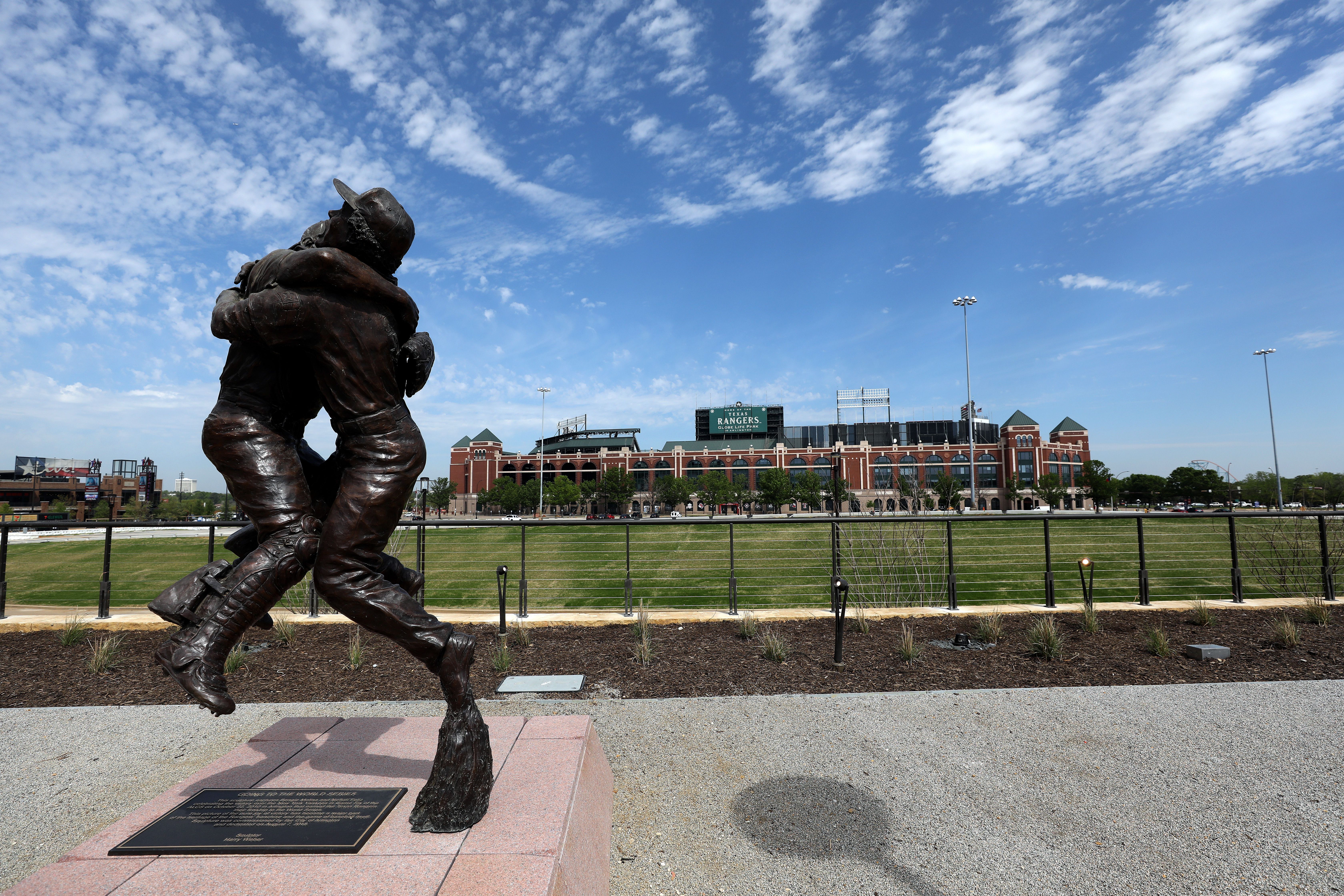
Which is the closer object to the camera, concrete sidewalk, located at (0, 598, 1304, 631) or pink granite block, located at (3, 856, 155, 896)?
pink granite block, located at (3, 856, 155, 896)

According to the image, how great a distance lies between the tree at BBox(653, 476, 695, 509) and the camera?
76.3m

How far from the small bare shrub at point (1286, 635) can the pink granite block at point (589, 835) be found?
23.7 feet

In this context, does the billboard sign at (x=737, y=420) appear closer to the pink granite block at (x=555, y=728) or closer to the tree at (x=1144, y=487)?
the tree at (x=1144, y=487)

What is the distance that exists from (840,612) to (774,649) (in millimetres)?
760

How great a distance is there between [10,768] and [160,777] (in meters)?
1.08

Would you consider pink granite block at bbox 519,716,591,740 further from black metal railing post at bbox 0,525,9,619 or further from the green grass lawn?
black metal railing post at bbox 0,525,9,619

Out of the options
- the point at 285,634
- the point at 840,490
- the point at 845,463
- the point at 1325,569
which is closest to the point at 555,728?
the point at 285,634

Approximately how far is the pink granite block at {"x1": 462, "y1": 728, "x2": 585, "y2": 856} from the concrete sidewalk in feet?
13.6

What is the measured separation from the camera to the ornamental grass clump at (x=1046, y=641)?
245 inches

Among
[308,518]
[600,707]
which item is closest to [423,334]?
[308,518]

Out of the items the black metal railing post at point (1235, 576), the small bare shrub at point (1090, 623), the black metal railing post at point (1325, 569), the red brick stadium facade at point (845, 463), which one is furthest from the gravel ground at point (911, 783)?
the red brick stadium facade at point (845, 463)

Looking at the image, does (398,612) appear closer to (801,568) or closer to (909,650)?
(909,650)

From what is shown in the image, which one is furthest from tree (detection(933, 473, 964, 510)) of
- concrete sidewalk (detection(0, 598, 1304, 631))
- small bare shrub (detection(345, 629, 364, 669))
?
small bare shrub (detection(345, 629, 364, 669))

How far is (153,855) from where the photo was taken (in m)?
2.54
